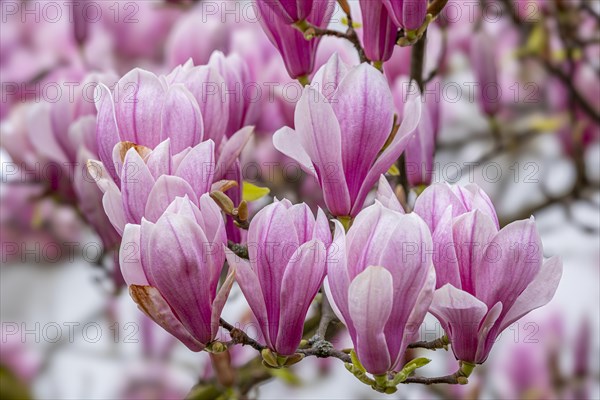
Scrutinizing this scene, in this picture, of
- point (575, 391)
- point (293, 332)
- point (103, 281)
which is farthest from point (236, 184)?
point (575, 391)

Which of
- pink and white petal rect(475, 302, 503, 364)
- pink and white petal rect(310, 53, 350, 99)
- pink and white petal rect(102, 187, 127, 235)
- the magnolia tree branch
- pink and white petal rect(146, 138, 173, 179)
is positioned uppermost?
the magnolia tree branch

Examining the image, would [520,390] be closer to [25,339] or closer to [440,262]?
[25,339]

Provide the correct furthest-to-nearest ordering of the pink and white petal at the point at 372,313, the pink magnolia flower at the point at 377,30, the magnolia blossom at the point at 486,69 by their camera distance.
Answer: the magnolia blossom at the point at 486,69, the pink magnolia flower at the point at 377,30, the pink and white petal at the point at 372,313

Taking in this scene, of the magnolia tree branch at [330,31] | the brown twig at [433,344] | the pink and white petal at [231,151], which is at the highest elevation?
the magnolia tree branch at [330,31]

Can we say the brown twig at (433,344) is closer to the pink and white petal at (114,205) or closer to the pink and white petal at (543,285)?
the pink and white petal at (543,285)

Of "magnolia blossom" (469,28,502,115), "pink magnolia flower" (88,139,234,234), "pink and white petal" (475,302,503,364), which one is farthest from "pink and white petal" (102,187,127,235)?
"magnolia blossom" (469,28,502,115)

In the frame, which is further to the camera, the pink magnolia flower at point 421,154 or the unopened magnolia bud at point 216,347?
the pink magnolia flower at point 421,154

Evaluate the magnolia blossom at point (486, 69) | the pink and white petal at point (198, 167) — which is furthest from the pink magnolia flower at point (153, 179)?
the magnolia blossom at point (486, 69)

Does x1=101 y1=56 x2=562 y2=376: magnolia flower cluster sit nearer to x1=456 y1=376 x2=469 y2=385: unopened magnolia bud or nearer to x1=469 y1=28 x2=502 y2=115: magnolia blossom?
x1=456 y1=376 x2=469 y2=385: unopened magnolia bud
